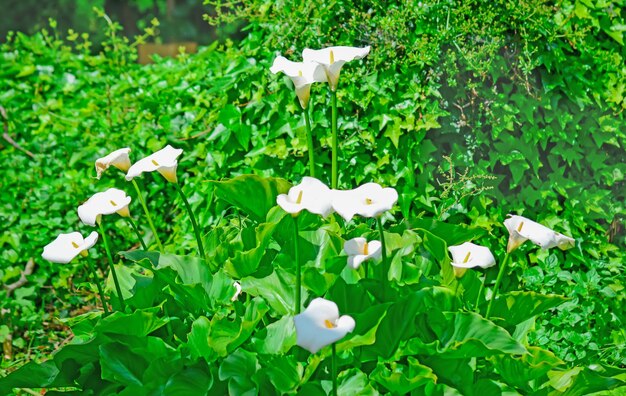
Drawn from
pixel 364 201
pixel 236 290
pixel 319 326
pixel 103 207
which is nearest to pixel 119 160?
pixel 103 207

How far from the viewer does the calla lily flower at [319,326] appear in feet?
5.48

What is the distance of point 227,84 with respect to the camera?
3.55m

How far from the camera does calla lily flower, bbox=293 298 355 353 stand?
167 centimetres

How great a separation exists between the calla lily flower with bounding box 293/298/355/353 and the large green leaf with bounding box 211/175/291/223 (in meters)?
0.66

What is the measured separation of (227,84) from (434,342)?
192 cm

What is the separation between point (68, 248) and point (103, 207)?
15 cm

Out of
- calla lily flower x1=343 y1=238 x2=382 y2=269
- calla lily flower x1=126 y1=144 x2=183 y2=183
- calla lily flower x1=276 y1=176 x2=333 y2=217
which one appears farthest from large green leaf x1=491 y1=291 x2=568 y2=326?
calla lily flower x1=126 y1=144 x2=183 y2=183

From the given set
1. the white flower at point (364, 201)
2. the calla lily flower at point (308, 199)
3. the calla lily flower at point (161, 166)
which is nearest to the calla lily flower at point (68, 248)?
the calla lily flower at point (161, 166)

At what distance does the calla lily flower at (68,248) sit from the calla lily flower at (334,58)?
0.77 m

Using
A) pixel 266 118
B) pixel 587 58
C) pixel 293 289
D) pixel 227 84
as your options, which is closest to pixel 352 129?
pixel 266 118

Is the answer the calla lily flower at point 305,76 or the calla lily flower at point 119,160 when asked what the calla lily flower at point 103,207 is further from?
the calla lily flower at point 305,76

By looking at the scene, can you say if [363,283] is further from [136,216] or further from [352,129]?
[136,216]

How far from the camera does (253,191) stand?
2.40m

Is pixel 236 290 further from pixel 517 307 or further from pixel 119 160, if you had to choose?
pixel 517 307
